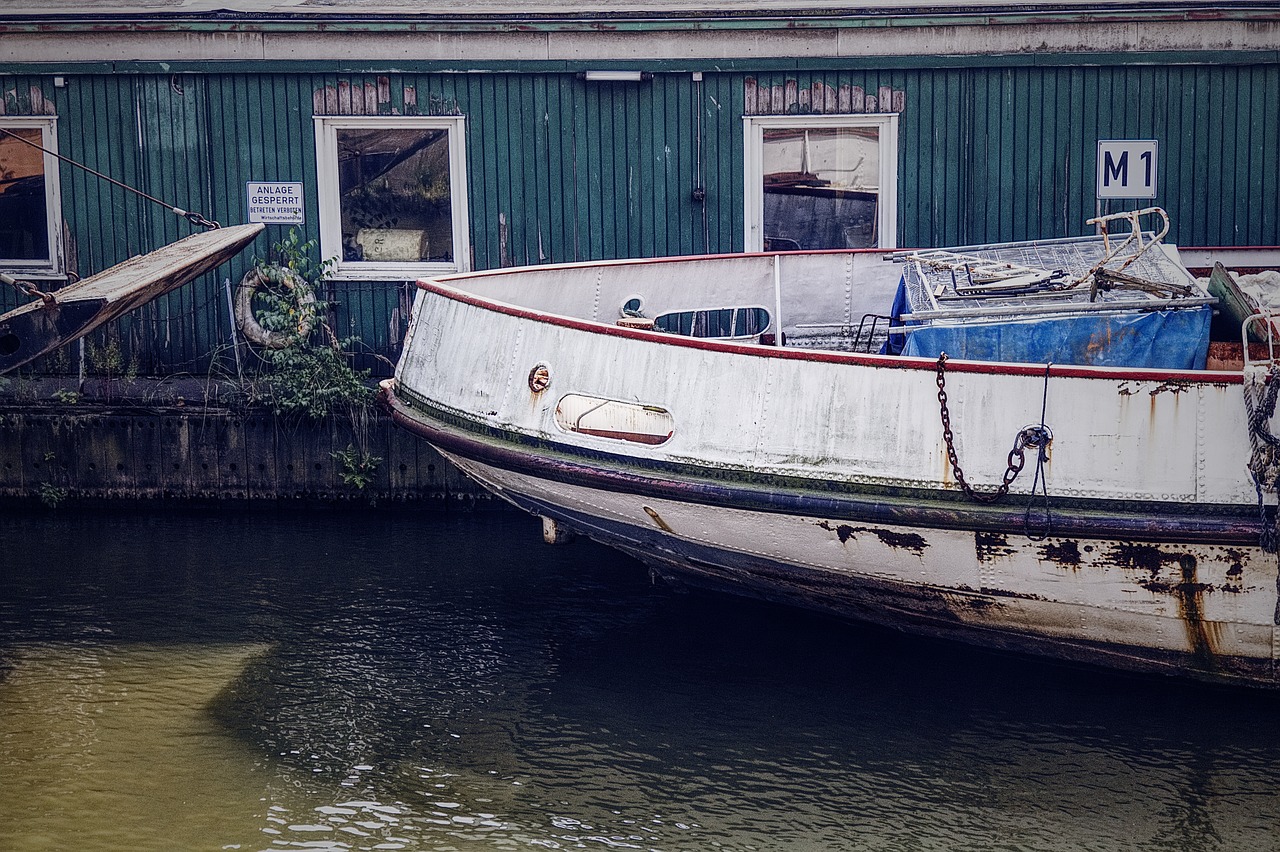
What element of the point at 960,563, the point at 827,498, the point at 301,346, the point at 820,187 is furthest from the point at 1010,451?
the point at 301,346

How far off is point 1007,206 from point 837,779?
221 inches

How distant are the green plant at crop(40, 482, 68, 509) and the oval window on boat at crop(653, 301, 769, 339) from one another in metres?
4.60

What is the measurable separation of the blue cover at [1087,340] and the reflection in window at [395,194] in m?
4.88

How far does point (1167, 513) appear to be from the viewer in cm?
600

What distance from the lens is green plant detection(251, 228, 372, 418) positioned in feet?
31.7

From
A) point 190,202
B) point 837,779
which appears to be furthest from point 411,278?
point 837,779

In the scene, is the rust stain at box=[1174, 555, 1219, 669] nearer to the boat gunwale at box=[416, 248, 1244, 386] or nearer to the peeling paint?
the boat gunwale at box=[416, 248, 1244, 386]

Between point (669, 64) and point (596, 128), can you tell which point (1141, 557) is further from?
point (596, 128)

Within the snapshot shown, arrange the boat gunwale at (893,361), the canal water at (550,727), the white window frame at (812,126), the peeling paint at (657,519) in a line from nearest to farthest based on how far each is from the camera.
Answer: the canal water at (550,727), the boat gunwale at (893,361), the peeling paint at (657,519), the white window frame at (812,126)

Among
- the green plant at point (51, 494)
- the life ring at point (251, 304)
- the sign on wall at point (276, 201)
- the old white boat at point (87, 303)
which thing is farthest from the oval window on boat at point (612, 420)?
the green plant at point (51, 494)

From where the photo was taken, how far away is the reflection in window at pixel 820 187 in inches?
398

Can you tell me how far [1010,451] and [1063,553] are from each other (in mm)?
543

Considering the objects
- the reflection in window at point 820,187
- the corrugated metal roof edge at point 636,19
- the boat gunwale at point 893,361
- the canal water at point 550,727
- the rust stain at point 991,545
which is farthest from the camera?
the reflection in window at point 820,187

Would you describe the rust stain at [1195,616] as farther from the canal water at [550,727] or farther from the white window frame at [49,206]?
the white window frame at [49,206]
